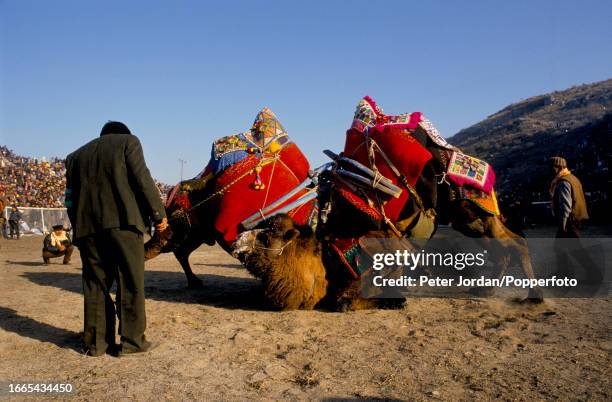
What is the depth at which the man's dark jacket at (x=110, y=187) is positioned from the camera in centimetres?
404

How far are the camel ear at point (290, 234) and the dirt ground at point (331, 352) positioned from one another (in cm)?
84

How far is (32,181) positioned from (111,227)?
31538 millimetres

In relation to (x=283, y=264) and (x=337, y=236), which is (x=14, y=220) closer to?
(x=283, y=264)

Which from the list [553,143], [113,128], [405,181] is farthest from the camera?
[553,143]

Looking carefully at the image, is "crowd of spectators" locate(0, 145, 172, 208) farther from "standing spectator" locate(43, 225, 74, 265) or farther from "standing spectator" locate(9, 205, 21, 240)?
"standing spectator" locate(43, 225, 74, 265)

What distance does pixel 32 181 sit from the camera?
31062 millimetres

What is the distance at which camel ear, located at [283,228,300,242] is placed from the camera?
5.40m

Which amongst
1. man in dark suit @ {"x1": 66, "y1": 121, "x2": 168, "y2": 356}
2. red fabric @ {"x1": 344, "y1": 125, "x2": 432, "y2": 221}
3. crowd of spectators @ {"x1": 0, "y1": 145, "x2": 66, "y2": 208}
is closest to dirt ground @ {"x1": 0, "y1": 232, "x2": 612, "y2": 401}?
man in dark suit @ {"x1": 66, "y1": 121, "x2": 168, "y2": 356}

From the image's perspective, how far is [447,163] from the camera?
571 cm

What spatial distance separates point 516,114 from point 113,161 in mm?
82611

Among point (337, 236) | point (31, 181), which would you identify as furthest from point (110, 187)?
point (31, 181)

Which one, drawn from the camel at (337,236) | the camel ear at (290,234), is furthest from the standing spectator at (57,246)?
the camel ear at (290,234)

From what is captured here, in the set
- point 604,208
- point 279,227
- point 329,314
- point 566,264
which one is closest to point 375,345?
point 329,314

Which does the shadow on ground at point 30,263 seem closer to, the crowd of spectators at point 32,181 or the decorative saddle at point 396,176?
the decorative saddle at point 396,176
